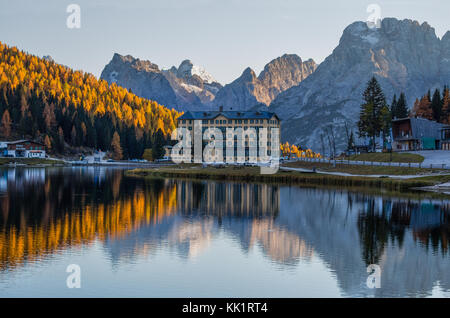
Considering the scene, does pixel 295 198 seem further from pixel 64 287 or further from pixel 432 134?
pixel 432 134

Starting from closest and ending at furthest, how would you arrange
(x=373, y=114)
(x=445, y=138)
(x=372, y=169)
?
(x=372, y=169) < (x=445, y=138) < (x=373, y=114)

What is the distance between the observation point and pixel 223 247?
4178 centimetres

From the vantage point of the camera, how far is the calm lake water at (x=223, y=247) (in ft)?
97.6

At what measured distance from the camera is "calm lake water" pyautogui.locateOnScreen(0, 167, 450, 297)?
29.7 metres

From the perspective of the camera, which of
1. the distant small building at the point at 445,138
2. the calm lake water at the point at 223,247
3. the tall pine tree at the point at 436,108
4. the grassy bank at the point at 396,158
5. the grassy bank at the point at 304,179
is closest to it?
the calm lake water at the point at 223,247

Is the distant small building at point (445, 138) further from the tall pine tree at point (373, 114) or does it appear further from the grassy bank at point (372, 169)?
the grassy bank at point (372, 169)

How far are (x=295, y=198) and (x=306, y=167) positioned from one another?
5821 cm

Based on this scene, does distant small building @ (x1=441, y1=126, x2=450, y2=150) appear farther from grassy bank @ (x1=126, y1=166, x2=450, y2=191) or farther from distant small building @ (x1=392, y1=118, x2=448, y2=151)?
grassy bank @ (x1=126, y1=166, x2=450, y2=191)

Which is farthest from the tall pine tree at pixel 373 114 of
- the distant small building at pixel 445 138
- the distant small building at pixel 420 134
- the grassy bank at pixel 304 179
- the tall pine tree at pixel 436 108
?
the grassy bank at pixel 304 179

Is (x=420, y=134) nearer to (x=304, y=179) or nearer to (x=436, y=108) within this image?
(x=436, y=108)

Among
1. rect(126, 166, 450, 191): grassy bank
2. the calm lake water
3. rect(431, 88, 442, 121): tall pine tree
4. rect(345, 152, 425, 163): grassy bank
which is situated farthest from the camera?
rect(431, 88, 442, 121): tall pine tree

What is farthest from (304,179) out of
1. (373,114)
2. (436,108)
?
(436,108)

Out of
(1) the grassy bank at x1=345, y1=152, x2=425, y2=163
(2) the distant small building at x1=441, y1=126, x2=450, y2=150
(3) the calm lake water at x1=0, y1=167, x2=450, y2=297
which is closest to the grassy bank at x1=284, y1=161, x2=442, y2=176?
(1) the grassy bank at x1=345, y1=152, x2=425, y2=163
